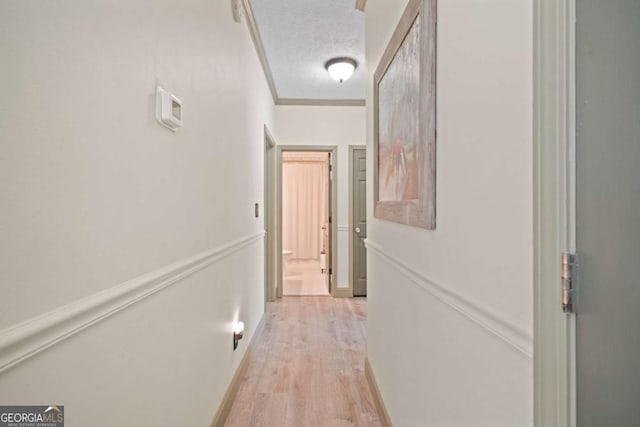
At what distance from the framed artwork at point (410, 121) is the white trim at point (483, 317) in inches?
8.3

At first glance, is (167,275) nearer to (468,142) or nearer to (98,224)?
(98,224)

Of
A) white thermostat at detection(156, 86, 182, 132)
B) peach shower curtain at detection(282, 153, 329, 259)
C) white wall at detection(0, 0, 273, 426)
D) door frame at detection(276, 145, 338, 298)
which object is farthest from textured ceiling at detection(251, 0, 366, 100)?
peach shower curtain at detection(282, 153, 329, 259)

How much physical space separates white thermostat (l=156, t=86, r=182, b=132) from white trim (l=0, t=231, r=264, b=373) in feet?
1.60

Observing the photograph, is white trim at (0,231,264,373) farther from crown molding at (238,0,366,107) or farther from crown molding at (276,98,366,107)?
crown molding at (276,98,366,107)

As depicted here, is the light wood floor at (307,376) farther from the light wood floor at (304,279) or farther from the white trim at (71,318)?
the white trim at (71,318)

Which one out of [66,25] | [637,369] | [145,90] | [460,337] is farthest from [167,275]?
[637,369]

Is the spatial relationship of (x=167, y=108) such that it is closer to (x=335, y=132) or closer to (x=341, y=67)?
(x=341, y=67)

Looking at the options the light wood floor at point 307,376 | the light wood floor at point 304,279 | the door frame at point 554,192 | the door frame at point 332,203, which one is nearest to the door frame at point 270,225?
the door frame at point 332,203

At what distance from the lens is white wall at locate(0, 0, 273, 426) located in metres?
0.60

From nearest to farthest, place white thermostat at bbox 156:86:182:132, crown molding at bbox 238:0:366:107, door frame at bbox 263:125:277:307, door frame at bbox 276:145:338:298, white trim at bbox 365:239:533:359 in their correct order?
white trim at bbox 365:239:533:359 < white thermostat at bbox 156:86:182:132 < crown molding at bbox 238:0:366:107 < door frame at bbox 263:125:277:307 < door frame at bbox 276:145:338:298

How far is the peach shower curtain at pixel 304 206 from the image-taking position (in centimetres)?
798

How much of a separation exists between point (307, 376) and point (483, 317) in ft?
6.56

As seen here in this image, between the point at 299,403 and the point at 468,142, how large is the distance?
1.94 meters

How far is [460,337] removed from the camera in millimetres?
990
